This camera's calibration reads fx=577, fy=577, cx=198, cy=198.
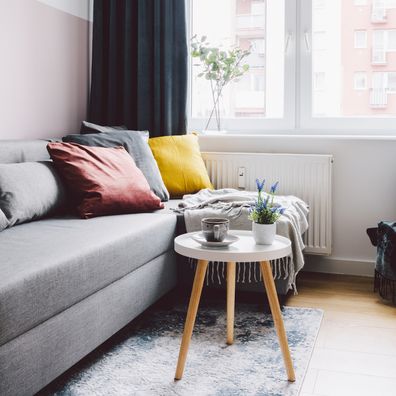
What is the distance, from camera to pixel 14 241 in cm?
212

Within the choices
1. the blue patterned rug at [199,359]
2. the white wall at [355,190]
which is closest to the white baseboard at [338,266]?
the white wall at [355,190]

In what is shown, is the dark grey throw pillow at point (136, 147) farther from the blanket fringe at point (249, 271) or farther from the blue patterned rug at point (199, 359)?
the blue patterned rug at point (199, 359)

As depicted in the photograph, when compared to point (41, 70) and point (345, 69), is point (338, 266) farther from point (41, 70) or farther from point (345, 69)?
point (41, 70)

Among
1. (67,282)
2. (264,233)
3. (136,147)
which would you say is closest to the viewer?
(67,282)

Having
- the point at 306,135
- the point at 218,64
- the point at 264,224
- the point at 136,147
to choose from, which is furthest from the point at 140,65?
the point at 264,224

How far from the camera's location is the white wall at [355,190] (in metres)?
3.32

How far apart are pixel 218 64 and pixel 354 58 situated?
84 cm

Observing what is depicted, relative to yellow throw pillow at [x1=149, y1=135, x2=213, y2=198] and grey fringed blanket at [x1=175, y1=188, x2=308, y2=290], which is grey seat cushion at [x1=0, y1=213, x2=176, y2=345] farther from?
yellow throw pillow at [x1=149, y1=135, x2=213, y2=198]

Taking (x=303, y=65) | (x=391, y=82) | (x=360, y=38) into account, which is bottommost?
(x=391, y=82)

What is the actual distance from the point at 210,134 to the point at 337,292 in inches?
Answer: 50.9

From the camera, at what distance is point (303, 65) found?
3609 millimetres

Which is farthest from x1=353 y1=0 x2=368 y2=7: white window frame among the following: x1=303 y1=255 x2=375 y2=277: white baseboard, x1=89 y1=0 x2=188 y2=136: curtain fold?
x1=303 y1=255 x2=375 y2=277: white baseboard

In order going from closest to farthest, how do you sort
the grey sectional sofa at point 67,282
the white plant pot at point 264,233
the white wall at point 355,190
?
Result: the grey sectional sofa at point 67,282 → the white plant pot at point 264,233 → the white wall at point 355,190

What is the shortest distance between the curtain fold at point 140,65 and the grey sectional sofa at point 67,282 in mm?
1070
